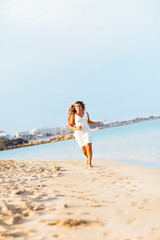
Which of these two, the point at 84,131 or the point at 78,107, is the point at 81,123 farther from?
the point at 78,107

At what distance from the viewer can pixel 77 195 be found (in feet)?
12.5

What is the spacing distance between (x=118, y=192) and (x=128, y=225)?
1508mm

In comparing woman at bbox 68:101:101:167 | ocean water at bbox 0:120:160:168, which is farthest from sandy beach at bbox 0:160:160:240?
ocean water at bbox 0:120:160:168

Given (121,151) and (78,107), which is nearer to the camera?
(78,107)

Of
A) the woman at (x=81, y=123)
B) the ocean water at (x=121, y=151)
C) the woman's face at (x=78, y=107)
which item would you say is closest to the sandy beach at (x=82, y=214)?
the woman at (x=81, y=123)

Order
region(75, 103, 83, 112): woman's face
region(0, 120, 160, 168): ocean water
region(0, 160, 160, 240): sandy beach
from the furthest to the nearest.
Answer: region(0, 120, 160, 168): ocean water < region(75, 103, 83, 112): woman's face < region(0, 160, 160, 240): sandy beach

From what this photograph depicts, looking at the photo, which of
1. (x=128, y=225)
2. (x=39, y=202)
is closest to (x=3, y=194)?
(x=39, y=202)

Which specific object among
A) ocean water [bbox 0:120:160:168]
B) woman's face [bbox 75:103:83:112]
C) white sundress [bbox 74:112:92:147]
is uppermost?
woman's face [bbox 75:103:83:112]

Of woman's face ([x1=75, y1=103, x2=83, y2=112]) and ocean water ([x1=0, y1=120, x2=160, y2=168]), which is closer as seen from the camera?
woman's face ([x1=75, y1=103, x2=83, y2=112])

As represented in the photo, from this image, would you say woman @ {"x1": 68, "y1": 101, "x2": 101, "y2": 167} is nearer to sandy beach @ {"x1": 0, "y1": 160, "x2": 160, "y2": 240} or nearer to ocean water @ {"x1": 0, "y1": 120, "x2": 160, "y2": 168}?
ocean water @ {"x1": 0, "y1": 120, "x2": 160, "y2": 168}

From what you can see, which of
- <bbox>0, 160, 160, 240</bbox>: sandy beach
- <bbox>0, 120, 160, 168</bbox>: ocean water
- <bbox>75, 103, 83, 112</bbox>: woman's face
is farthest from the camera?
<bbox>0, 120, 160, 168</bbox>: ocean water

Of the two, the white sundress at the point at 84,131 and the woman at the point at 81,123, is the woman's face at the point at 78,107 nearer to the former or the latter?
the woman at the point at 81,123

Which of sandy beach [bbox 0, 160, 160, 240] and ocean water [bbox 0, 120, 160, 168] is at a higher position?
sandy beach [bbox 0, 160, 160, 240]

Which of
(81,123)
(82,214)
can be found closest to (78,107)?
(81,123)
